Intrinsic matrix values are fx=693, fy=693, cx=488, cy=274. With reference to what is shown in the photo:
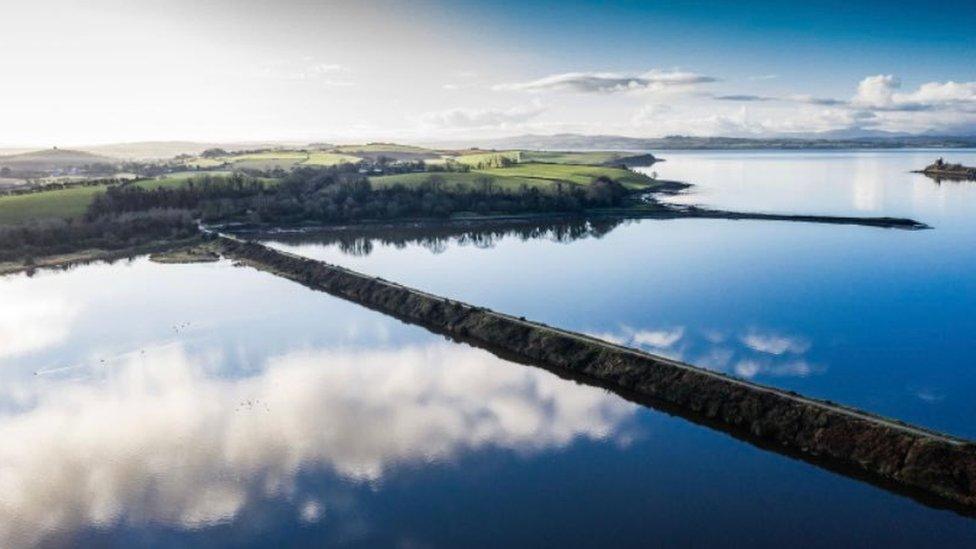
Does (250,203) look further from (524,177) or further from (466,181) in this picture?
(524,177)

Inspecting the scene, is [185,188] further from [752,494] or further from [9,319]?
[752,494]

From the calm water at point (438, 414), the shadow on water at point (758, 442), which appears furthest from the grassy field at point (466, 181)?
the shadow on water at point (758, 442)

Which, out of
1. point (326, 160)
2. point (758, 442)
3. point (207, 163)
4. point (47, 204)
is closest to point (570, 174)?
point (326, 160)

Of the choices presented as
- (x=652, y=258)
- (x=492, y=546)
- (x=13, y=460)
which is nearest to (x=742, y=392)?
(x=492, y=546)

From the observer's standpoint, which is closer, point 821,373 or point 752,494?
point 752,494

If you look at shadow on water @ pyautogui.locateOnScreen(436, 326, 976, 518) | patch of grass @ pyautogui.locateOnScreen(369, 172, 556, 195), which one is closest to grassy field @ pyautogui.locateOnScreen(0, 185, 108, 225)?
patch of grass @ pyautogui.locateOnScreen(369, 172, 556, 195)

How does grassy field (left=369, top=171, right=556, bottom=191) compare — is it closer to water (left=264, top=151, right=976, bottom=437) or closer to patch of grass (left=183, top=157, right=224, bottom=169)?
water (left=264, top=151, right=976, bottom=437)
